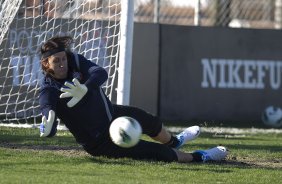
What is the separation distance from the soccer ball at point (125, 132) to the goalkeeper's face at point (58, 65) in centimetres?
74

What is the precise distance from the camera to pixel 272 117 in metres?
14.0

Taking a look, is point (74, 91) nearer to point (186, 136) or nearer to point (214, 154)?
point (214, 154)

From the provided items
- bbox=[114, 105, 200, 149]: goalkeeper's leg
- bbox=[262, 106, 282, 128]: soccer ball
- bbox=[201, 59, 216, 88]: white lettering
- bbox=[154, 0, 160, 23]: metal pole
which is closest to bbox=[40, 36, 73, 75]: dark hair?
bbox=[114, 105, 200, 149]: goalkeeper's leg

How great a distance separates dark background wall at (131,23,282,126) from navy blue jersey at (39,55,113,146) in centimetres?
664

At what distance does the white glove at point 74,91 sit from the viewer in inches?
275

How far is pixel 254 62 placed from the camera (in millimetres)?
15008

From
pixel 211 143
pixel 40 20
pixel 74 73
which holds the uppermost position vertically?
pixel 40 20

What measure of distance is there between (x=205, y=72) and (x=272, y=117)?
1554 mm

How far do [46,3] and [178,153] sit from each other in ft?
16.4

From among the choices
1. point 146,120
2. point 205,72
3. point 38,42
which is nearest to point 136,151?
point 146,120

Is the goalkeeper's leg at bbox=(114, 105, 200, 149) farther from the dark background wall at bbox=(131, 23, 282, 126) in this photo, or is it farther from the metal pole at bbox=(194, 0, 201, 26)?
the metal pole at bbox=(194, 0, 201, 26)

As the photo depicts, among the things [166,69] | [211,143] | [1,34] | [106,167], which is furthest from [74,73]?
[166,69]

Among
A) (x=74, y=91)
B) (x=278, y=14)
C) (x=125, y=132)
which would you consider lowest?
(x=125, y=132)

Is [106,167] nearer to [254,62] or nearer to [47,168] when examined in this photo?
[47,168]
